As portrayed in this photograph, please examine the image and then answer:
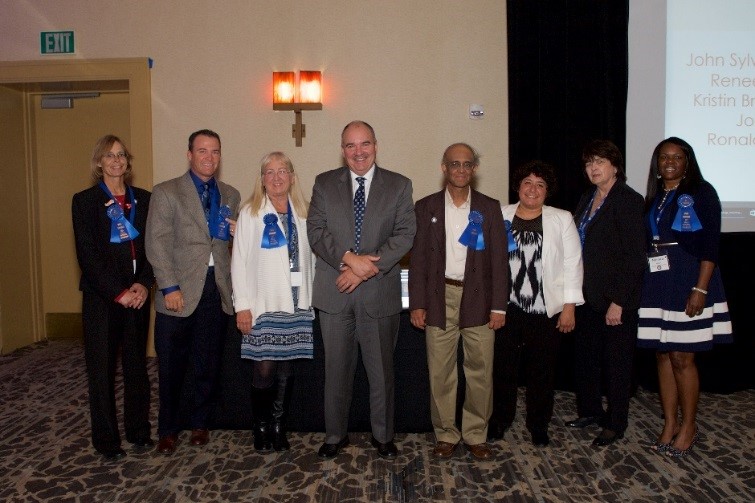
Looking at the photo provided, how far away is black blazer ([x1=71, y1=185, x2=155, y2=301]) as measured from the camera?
313 cm

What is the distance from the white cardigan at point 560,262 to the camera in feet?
10.7

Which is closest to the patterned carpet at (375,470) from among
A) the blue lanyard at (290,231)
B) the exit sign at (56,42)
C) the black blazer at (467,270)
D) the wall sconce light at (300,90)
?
the black blazer at (467,270)

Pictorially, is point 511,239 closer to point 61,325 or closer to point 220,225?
point 220,225

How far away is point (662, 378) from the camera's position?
3414 mm

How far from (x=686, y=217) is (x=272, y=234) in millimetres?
2093

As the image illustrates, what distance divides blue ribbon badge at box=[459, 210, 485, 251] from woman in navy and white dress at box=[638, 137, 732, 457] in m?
0.98

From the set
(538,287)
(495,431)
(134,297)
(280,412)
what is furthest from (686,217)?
(134,297)

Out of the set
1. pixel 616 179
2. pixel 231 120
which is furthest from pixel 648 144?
pixel 231 120

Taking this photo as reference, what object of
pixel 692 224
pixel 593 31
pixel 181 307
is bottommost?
pixel 181 307

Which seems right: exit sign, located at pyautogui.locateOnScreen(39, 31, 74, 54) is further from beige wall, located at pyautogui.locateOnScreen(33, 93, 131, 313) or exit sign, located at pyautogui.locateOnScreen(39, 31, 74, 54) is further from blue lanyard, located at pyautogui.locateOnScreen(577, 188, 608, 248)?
blue lanyard, located at pyautogui.locateOnScreen(577, 188, 608, 248)

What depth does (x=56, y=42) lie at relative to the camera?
207 inches

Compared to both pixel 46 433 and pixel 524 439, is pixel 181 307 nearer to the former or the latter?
pixel 46 433

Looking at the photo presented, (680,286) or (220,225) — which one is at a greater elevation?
(220,225)

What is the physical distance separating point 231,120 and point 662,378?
3729 millimetres
